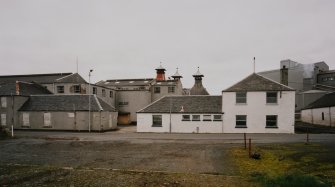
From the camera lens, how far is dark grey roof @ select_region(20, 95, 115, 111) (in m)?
40.8

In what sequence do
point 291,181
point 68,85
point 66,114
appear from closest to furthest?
point 291,181 → point 66,114 → point 68,85

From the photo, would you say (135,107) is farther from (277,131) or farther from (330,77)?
(330,77)

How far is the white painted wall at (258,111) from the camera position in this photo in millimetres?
35156

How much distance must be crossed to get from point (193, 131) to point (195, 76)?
16.0 m

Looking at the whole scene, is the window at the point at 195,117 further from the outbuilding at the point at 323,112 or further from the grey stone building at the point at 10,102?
the grey stone building at the point at 10,102

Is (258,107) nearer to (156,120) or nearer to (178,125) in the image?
(178,125)

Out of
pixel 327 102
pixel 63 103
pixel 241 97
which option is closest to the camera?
pixel 241 97

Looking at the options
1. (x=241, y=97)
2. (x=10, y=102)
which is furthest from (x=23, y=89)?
(x=241, y=97)

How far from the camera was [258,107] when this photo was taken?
118 feet

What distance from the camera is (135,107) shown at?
57531mm

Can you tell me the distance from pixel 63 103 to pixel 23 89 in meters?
8.92

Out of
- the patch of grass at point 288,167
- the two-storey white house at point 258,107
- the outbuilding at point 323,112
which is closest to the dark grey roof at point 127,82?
the two-storey white house at point 258,107

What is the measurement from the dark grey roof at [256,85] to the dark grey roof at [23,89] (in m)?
33.1

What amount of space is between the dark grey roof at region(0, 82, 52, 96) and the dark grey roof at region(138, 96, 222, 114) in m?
21.1
